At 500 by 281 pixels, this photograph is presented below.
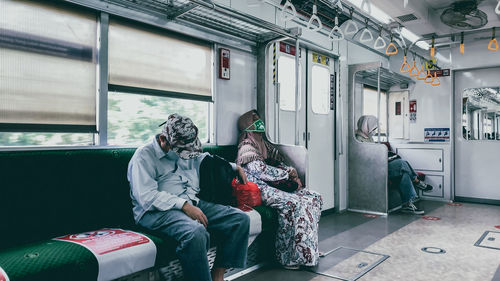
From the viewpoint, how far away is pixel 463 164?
7469mm

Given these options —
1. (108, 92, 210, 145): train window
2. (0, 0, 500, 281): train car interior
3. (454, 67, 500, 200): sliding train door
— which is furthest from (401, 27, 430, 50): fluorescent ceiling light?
(108, 92, 210, 145): train window

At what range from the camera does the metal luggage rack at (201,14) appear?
313 cm

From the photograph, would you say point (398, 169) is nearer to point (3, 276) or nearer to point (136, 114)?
point (136, 114)

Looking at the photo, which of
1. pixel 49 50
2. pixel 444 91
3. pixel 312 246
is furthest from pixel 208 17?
pixel 444 91

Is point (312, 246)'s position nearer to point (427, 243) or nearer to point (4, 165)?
point (427, 243)

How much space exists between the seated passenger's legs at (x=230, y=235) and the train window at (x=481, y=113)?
20.8ft

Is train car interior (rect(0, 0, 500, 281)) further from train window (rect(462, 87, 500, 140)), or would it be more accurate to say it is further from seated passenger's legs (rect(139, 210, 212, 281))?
train window (rect(462, 87, 500, 140))

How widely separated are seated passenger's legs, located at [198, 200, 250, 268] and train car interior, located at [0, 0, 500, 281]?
3 cm

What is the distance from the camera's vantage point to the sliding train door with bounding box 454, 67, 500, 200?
23.4 feet

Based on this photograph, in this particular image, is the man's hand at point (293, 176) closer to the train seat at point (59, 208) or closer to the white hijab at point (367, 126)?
the train seat at point (59, 208)

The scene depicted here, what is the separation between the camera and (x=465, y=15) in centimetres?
545

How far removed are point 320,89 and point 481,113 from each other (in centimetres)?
369

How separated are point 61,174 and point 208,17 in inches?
78.7

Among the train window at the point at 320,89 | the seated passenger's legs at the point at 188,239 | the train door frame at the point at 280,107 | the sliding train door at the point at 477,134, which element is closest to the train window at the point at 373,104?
the sliding train door at the point at 477,134
